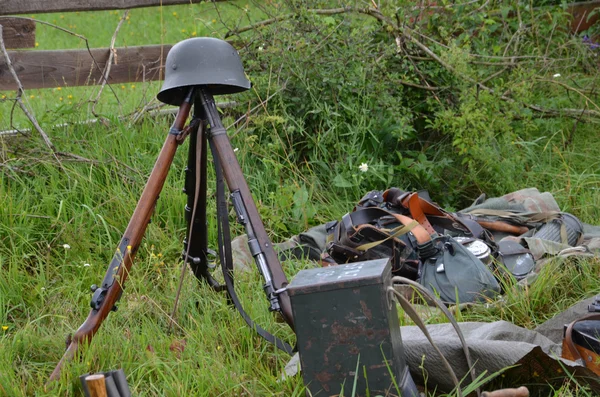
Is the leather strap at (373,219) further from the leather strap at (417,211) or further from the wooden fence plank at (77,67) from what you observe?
the wooden fence plank at (77,67)

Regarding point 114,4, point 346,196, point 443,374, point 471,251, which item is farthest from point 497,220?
point 114,4

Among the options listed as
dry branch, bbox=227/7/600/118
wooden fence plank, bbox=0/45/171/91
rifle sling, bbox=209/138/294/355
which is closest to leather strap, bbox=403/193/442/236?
rifle sling, bbox=209/138/294/355

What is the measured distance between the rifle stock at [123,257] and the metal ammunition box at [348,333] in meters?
0.83

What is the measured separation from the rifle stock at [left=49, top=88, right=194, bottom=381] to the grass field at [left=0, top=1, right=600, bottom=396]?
0.24ft

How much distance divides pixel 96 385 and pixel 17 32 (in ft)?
12.5

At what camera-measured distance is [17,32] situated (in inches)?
206

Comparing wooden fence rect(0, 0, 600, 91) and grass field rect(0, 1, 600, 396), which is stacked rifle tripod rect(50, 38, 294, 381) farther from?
wooden fence rect(0, 0, 600, 91)

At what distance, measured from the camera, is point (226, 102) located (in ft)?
18.7

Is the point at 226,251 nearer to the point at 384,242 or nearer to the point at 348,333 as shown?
the point at 348,333

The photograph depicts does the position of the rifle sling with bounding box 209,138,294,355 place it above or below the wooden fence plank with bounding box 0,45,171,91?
below

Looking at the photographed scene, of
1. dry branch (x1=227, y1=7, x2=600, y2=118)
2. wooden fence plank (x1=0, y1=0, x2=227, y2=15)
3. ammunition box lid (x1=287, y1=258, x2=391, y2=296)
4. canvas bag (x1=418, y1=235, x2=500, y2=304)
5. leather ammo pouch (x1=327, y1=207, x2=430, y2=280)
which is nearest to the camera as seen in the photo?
ammunition box lid (x1=287, y1=258, x2=391, y2=296)

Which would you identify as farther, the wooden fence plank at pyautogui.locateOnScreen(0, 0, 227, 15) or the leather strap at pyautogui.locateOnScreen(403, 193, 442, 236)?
the wooden fence plank at pyautogui.locateOnScreen(0, 0, 227, 15)

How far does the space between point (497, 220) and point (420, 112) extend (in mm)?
1586

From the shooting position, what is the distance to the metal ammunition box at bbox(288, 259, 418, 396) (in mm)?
2328
